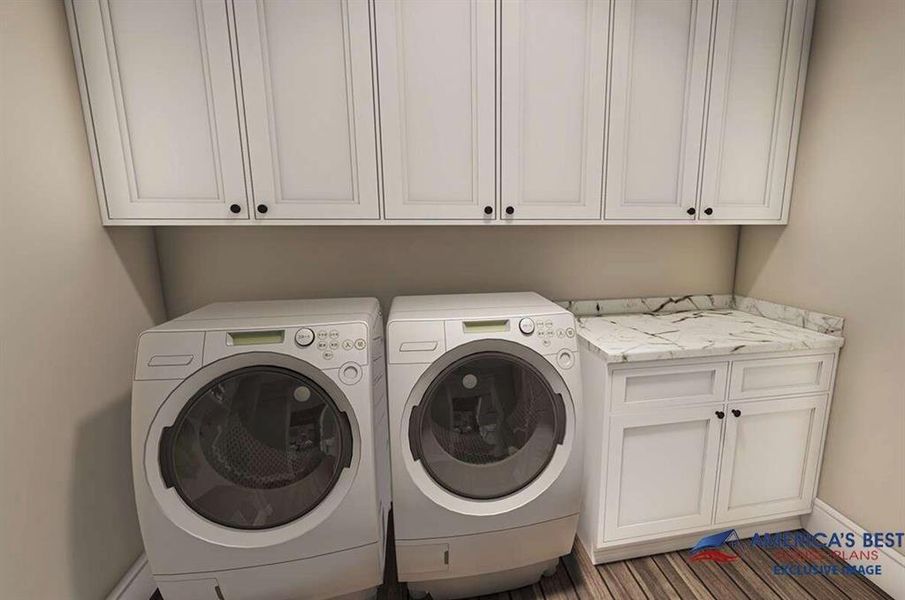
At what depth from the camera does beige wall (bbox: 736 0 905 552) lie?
1433mm

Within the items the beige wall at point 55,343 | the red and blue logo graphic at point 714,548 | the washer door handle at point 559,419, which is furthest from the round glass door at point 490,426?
the beige wall at point 55,343

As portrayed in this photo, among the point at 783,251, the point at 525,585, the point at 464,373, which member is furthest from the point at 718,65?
the point at 525,585

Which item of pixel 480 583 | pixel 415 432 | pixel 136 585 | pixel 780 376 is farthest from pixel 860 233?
pixel 136 585

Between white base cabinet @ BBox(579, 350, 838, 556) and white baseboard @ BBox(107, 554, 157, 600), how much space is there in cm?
173

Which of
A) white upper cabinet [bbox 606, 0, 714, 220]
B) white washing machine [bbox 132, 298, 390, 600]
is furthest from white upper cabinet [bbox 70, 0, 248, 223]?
white upper cabinet [bbox 606, 0, 714, 220]

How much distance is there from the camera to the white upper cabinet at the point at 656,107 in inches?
59.9

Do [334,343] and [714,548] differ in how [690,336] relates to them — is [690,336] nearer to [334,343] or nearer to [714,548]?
A: [714,548]

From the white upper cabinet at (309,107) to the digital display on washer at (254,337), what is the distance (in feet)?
1.61

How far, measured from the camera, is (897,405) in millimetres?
1449

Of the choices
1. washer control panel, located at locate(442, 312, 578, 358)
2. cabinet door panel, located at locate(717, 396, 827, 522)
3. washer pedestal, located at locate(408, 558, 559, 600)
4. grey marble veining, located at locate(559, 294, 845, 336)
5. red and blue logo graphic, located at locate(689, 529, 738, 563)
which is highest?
washer control panel, located at locate(442, 312, 578, 358)

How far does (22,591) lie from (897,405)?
2.87 meters

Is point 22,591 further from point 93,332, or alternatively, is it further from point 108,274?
point 108,274

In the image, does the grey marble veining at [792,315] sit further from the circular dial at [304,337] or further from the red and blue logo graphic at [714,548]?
the circular dial at [304,337]

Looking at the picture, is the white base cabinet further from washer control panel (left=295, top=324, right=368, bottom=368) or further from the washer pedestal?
washer control panel (left=295, top=324, right=368, bottom=368)
